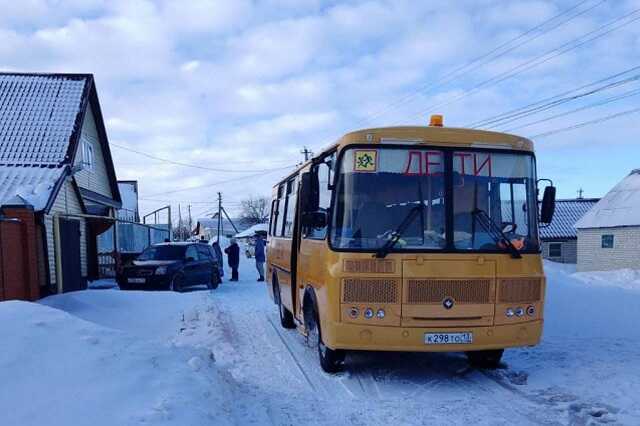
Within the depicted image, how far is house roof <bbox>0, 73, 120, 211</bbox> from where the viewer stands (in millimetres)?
14219

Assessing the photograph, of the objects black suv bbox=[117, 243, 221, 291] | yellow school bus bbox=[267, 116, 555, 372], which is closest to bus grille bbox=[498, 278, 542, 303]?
yellow school bus bbox=[267, 116, 555, 372]

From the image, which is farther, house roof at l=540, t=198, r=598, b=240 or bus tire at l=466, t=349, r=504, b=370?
house roof at l=540, t=198, r=598, b=240

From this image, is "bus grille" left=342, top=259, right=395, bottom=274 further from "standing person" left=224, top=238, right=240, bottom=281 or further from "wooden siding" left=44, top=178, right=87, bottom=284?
"standing person" left=224, top=238, right=240, bottom=281

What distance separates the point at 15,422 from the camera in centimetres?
365

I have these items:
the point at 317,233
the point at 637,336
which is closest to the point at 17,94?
the point at 317,233

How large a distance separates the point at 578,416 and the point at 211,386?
3.45 metres

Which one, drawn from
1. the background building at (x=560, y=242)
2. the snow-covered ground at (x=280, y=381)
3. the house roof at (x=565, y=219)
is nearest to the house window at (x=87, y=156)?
the snow-covered ground at (x=280, y=381)

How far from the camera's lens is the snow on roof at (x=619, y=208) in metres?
28.3

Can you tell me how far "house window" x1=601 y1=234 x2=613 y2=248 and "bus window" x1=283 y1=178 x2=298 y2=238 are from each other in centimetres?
2504

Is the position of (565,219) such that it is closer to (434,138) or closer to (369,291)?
(434,138)

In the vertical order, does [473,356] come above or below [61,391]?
below

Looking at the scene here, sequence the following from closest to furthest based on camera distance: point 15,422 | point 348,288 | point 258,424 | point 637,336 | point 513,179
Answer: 1. point 15,422
2. point 258,424
3. point 348,288
4. point 513,179
5. point 637,336

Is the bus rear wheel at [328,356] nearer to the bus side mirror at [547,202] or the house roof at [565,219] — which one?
the bus side mirror at [547,202]

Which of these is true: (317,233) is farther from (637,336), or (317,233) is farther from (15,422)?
(637,336)
